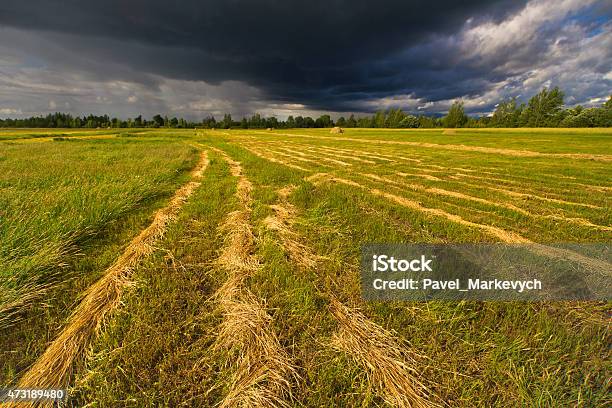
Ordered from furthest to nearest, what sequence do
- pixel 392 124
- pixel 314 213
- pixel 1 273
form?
pixel 392 124, pixel 314 213, pixel 1 273

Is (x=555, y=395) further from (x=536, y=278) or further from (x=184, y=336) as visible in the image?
(x=184, y=336)

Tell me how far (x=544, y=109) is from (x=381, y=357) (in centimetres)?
12944

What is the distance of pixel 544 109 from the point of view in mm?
89250

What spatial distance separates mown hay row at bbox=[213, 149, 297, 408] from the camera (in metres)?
2.09

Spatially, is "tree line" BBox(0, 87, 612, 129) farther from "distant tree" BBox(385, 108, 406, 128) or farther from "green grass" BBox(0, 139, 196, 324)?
"green grass" BBox(0, 139, 196, 324)

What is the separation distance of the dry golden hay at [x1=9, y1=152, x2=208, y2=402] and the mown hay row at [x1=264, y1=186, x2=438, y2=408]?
2.64m

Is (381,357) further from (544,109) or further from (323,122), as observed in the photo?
(323,122)

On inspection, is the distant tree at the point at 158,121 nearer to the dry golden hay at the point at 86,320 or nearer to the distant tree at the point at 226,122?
the distant tree at the point at 226,122

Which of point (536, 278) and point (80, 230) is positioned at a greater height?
point (80, 230)

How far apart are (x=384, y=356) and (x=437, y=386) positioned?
1.61 feet

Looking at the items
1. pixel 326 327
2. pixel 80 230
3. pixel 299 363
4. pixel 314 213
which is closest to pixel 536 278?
pixel 326 327

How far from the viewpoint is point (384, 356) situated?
2.43 m

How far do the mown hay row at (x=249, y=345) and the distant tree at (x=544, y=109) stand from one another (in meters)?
123

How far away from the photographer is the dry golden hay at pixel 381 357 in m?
2.12
